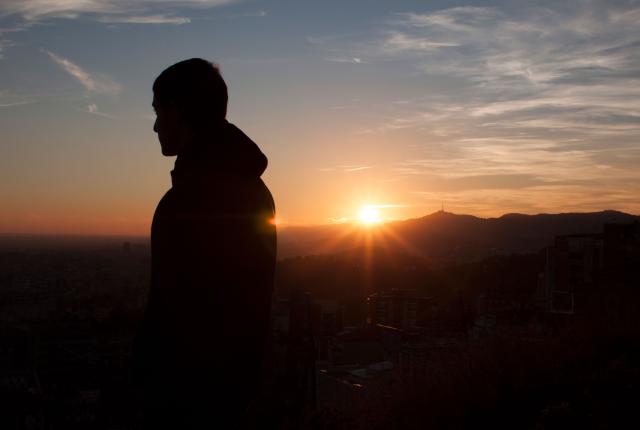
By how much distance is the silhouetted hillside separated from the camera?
257ft

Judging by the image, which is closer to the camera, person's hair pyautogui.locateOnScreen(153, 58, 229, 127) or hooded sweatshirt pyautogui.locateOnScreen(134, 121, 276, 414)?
hooded sweatshirt pyautogui.locateOnScreen(134, 121, 276, 414)

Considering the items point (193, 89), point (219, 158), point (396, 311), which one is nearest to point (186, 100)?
point (193, 89)

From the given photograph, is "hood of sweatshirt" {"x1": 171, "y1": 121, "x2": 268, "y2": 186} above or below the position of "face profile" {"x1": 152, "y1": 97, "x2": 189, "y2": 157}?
below

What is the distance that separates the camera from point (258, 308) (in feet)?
6.99

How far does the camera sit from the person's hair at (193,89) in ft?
6.86

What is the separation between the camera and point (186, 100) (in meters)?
2.11

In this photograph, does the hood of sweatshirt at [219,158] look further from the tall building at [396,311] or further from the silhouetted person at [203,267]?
the tall building at [396,311]

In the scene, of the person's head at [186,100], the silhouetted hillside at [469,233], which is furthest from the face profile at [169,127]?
the silhouetted hillside at [469,233]

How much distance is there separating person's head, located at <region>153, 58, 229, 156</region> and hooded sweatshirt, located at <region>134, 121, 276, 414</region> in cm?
7

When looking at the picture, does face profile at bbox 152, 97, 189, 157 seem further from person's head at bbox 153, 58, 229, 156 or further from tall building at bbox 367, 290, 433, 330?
tall building at bbox 367, 290, 433, 330

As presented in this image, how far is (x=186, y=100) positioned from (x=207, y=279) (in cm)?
60

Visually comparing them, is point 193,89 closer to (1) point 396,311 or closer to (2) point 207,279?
(2) point 207,279

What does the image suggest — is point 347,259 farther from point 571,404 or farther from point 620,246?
point 571,404

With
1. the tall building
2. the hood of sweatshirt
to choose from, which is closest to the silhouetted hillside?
the tall building
